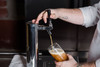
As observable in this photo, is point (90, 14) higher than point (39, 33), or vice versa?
point (90, 14)

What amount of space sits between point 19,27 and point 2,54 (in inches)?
16.0

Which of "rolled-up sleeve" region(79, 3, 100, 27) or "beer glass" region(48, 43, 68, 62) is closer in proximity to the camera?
"beer glass" region(48, 43, 68, 62)

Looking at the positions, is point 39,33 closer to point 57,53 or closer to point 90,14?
point 90,14

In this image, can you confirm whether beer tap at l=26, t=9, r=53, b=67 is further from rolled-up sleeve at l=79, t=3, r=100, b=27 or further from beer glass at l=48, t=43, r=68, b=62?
rolled-up sleeve at l=79, t=3, r=100, b=27

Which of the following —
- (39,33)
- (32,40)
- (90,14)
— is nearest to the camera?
(32,40)

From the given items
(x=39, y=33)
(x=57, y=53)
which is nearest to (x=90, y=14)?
(x=57, y=53)

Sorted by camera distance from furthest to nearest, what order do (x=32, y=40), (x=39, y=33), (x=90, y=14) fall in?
(x=39, y=33)
(x=90, y=14)
(x=32, y=40)

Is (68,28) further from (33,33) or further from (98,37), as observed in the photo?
(33,33)

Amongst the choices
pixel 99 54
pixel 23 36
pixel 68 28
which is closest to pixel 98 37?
pixel 99 54

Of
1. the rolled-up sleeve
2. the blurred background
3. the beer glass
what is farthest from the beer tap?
the blurred background

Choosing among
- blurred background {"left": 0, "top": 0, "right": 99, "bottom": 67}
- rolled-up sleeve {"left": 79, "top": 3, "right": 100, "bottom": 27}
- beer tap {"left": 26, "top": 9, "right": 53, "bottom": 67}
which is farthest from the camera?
blurred background {"left": 0, "top": 0, "right": 99, "bottom": 67}

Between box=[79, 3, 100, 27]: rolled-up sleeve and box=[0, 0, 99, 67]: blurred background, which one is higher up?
box=[79, 3, 100, 27]: rolled-up sleeve

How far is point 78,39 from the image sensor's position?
1.69m

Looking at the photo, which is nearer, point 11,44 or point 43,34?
point 43,34
